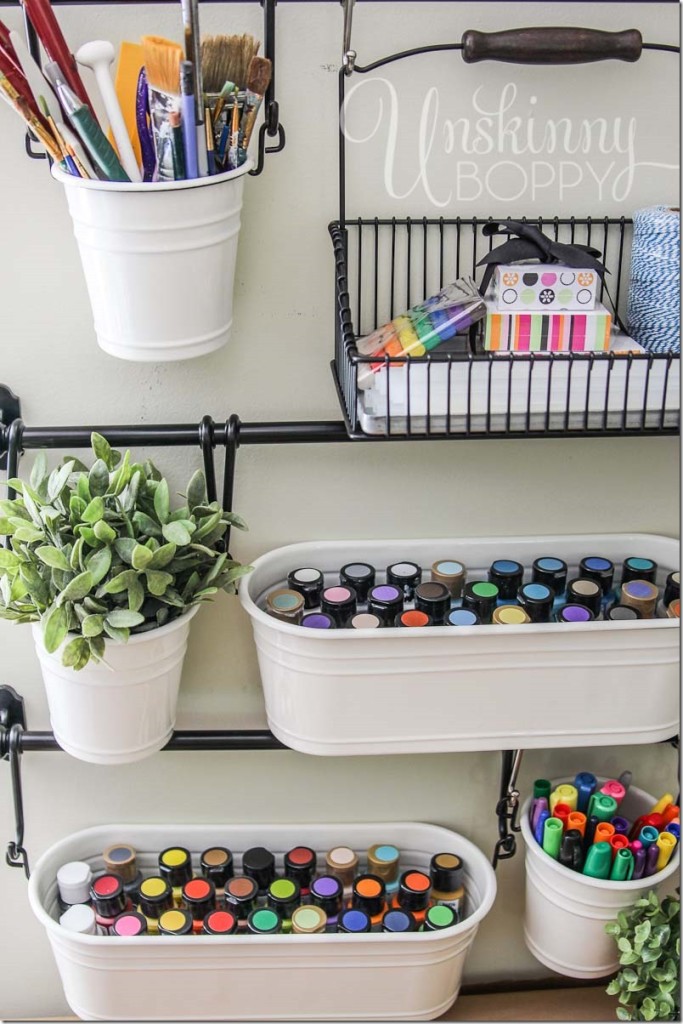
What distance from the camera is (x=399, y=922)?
93 centimetres

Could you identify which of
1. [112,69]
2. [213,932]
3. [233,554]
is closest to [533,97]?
[112,69]

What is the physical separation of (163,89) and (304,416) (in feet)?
0.95

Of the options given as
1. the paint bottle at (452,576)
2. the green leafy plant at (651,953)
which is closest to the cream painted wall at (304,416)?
the paint bottle at (452,576)

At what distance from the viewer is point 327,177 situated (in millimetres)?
816

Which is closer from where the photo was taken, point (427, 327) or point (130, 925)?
point (427, 327)

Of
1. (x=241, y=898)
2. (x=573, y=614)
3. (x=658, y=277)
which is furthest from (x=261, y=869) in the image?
(x=658, y=277)

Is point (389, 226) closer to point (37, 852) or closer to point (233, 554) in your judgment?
Result: point (233, 554)

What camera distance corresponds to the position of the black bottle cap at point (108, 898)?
941 millimetres

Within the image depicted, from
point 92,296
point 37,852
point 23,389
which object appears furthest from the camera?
point 37,852

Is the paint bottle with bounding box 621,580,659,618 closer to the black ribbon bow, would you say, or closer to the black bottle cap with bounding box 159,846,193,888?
the black ribbon bow

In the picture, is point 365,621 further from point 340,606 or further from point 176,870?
point 176,870

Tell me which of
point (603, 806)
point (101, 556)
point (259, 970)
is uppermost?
point (101, 556)

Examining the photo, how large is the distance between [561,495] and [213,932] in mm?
486

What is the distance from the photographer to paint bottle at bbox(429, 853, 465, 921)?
3.15 ft
